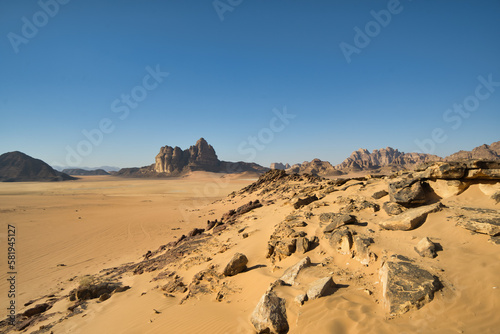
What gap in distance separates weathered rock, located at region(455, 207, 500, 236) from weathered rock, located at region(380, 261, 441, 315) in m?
1.82

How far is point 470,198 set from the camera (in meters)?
6.32

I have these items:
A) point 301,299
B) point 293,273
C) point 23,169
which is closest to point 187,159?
point 23,169

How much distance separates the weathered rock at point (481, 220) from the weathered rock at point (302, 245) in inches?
142

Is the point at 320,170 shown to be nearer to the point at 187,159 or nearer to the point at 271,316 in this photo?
the point at 187,159

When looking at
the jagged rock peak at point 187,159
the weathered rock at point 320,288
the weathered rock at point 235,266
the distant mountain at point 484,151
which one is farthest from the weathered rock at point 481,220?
the jagged rock peak at point 187,159

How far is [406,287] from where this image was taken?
13.1 ft

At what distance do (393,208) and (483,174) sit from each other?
235 cm

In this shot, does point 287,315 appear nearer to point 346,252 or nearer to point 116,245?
point 346,252

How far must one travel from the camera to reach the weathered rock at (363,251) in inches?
207

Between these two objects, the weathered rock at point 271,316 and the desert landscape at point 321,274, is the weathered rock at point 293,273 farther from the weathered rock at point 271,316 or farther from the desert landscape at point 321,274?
the weathered rock at point 271,316

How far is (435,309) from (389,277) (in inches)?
29.3

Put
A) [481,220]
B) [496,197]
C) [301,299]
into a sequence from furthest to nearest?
[496,197] < [481,220] < [301,299]

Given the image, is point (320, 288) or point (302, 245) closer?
point (320, 288)

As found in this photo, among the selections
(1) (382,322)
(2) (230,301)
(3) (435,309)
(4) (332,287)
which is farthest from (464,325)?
(2) (230,301)
